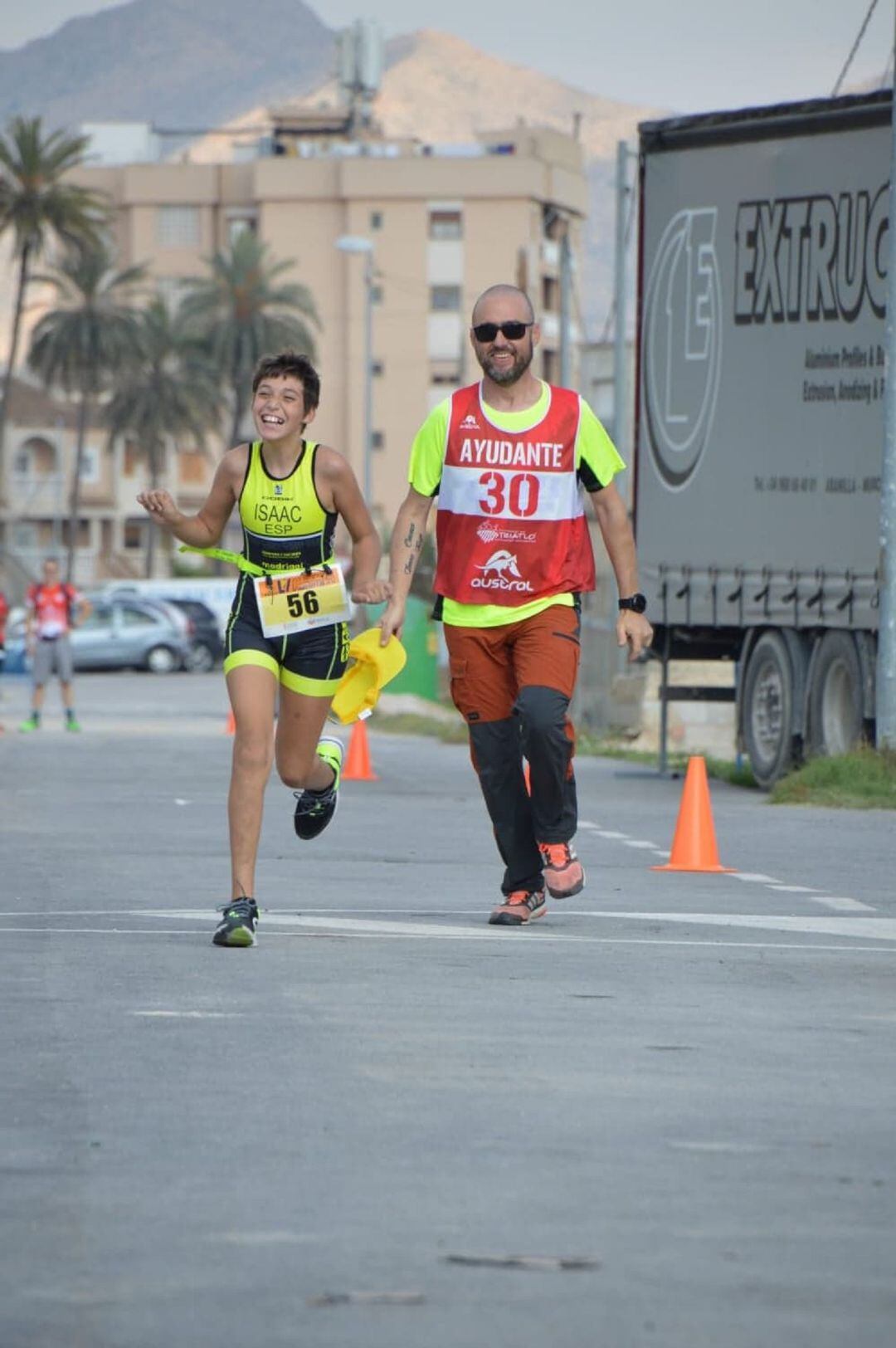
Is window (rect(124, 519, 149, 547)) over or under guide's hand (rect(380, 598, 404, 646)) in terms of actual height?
under

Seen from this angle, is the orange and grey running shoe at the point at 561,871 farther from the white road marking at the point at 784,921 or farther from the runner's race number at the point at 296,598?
the runner's race number at the point at 296,598

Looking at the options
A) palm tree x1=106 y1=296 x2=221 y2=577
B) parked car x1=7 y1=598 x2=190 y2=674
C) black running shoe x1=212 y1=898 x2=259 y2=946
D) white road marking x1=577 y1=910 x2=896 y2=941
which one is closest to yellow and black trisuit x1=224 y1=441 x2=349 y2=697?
black running shoe x1=212 y1=898 x2=259 y2=946

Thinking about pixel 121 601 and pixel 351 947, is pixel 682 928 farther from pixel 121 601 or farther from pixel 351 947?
pixel 121 601

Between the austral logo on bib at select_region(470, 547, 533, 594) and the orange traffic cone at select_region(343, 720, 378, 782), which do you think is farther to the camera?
the orange traffic cone at select_region(343, 720, 378, 782)

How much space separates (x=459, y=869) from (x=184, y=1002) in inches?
212

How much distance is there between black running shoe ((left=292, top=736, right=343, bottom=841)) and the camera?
34.0 ft

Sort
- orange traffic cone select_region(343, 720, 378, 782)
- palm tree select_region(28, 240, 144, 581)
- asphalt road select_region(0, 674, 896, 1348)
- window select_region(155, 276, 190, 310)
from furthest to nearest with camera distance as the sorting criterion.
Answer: window select_region(155, 276, 190, 310) < palm tree select_region(28, 240, 144, 581) < orange traffic cone select_region(343, 720, 378, 782) < asphalt road select_region(0, 674, 896, 1348)

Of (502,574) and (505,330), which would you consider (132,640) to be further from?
(505,330)

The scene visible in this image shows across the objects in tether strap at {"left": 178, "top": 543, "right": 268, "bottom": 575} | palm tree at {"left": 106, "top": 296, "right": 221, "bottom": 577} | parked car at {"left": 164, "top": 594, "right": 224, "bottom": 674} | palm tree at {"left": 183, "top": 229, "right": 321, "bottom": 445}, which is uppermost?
palm tree at {"left": 183, "top": 229, "right": 321, "bottom": 445}

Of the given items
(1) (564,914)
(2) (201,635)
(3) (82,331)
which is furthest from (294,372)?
(3) (82,331)

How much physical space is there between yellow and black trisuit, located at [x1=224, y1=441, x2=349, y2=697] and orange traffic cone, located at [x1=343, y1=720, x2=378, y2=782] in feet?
40.8

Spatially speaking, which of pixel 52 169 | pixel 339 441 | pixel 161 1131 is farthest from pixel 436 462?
pixel 339 441

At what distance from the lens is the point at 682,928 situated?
33.1 feet

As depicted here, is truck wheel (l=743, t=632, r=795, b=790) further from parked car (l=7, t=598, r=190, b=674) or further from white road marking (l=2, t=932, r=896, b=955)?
parked car (l=7, t=598, r=190, b=674)
